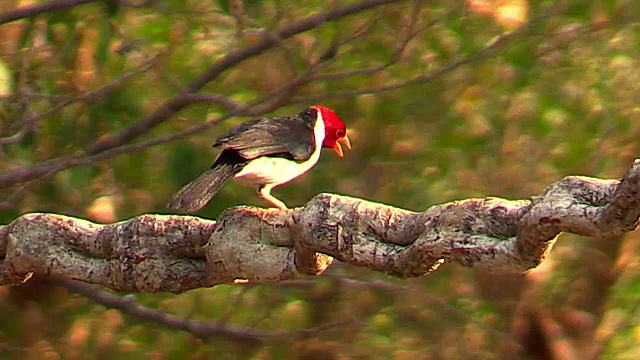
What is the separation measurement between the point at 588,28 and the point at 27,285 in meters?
2.64

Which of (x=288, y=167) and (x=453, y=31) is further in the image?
(x=453, y=31)

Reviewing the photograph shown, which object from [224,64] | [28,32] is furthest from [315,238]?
[224,64]

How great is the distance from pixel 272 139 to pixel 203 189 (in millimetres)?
418

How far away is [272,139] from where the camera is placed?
4039 mm

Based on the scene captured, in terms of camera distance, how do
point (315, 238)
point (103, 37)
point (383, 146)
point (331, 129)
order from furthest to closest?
point (383, 146) < point (103, 37) < point (331, 129) < point (315, 238)

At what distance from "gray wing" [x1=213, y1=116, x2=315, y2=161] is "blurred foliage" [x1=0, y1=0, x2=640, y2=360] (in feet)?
3.56

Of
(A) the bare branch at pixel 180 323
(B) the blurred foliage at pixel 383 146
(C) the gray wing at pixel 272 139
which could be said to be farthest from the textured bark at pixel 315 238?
(A) the bare branch at pixel 180 323

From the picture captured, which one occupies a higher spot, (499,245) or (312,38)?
(499,245)

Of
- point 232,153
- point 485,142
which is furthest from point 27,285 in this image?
point 232,153

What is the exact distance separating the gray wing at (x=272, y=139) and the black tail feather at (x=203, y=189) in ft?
0.19

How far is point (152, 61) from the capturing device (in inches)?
207

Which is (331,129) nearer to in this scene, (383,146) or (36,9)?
(36,9)

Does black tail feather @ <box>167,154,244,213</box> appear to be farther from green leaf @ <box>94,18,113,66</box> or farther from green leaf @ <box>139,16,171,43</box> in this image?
green leaf @ <box>139,16,171,43</box>

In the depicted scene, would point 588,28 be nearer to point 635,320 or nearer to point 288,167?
point 635,320
